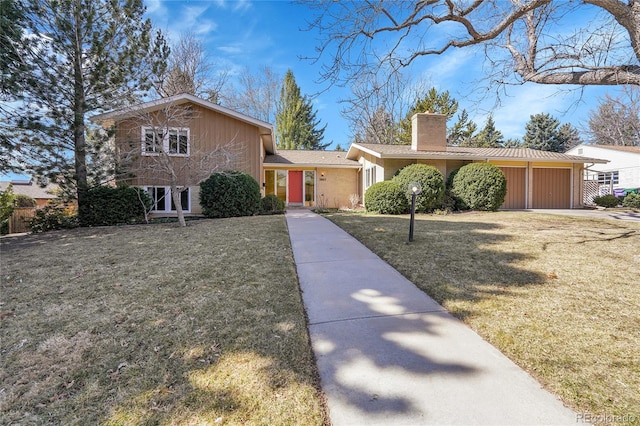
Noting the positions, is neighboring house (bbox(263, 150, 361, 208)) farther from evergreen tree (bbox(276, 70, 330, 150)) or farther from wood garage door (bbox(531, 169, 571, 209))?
evergreen tree (bbox(276, 70, 330, 150))

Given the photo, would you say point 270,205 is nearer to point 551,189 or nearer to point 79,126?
point 79,126

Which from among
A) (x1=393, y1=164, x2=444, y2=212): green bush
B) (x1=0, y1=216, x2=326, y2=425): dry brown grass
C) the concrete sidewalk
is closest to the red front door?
(x1=393, y1=164, x2=444, y2=212): green bush

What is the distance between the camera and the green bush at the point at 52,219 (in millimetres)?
10008

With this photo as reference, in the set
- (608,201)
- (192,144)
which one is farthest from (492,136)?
(192,144)

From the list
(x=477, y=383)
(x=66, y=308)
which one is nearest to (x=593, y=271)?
(x=477, y=383)

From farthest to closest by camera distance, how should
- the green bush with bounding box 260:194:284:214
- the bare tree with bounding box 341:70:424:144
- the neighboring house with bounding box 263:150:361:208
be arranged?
1. the bare tree with bounding box 341:70:424:144
2. the neighboring house with bounding box 263:150:361:208
3. the green bush with bounding box 260:194:284:214

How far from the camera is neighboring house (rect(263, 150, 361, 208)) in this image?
1706 centimetres

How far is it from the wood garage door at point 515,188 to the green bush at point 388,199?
6.23 metres

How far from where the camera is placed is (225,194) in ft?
37.8

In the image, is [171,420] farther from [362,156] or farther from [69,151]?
[362,156]

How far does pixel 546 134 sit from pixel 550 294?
42063mm

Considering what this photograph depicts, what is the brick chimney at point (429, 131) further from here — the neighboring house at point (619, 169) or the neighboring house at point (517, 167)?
the neighboring house at point (619, 169)

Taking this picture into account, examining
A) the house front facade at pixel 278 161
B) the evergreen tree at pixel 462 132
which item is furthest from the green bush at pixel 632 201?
the evergreen tree at pixel 462 132

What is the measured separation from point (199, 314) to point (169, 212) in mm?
10816
